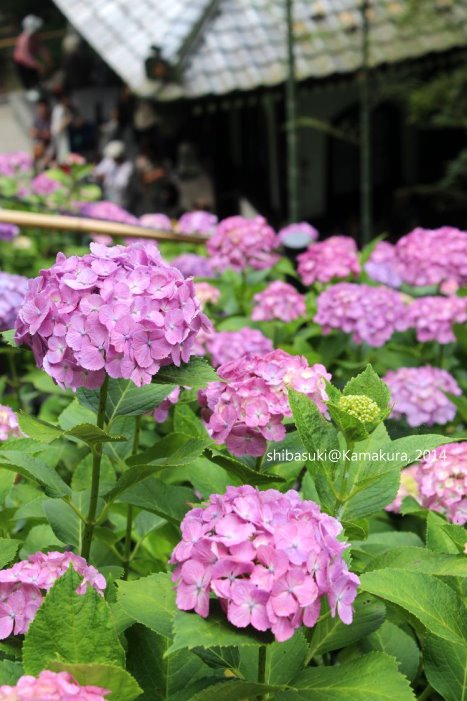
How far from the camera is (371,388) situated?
4.03ft

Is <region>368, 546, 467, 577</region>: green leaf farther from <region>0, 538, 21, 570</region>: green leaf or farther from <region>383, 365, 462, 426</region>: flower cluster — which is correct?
<region>383, 365, 462, 426</region>: flower cluster

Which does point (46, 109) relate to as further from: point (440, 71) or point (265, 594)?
point (265, 594)

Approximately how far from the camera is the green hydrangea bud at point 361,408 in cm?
115

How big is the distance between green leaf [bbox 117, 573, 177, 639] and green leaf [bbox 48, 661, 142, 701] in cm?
13

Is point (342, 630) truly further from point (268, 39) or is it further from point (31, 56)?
point (31, 56)

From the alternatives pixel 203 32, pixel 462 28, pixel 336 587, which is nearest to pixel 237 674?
pixel 336 587

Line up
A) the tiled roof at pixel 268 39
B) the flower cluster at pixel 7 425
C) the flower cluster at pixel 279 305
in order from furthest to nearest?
the tiled roof at pixel 268 39
the flower cluster at pixel 279 305
the flower cluster at pixel 7 425

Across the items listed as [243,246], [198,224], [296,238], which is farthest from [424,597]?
[198,224]

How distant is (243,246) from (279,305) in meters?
0.43

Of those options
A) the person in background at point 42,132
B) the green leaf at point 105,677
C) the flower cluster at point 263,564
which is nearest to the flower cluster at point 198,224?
the flower cluster at point 263,564

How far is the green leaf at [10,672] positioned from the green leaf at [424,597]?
388 millimetres

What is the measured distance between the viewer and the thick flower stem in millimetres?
1227

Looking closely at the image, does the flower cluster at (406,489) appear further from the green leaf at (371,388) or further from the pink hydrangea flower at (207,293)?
the pink hydrangea flower at (207,293)

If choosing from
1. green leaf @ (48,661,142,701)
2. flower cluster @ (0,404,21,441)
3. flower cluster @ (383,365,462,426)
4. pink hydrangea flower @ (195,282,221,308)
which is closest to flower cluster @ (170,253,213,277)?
pink hydrangea flower @ (195,282,221,308)
